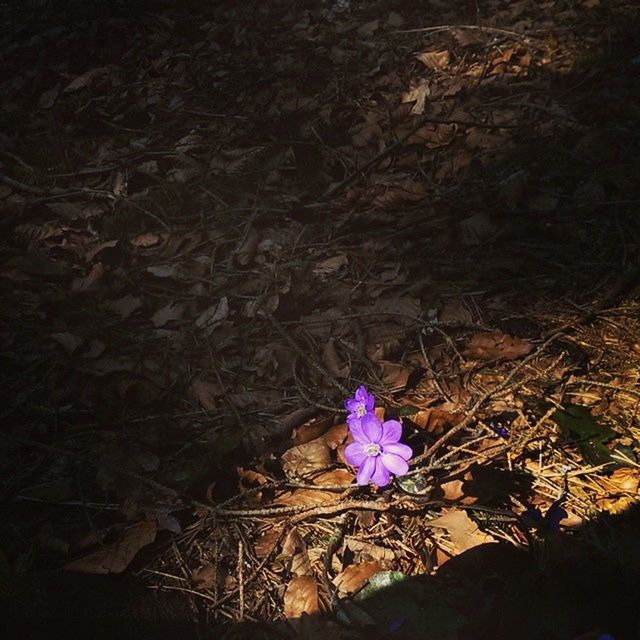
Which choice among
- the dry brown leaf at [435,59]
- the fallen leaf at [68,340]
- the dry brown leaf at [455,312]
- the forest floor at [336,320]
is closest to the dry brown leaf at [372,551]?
the forest floor at [336,320]

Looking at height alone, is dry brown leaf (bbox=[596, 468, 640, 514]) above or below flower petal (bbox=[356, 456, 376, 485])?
below

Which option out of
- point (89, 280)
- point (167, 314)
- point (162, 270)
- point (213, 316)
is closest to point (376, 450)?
point (213, 316)

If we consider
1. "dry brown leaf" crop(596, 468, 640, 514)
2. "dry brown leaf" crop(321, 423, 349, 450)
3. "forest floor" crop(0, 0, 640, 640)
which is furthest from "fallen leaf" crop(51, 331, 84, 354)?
"dry brown leaf" crop(596, 468, 640, 514)

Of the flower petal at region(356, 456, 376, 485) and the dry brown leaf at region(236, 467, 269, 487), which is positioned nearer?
the flower petal at region(356, 456, 376, 485)

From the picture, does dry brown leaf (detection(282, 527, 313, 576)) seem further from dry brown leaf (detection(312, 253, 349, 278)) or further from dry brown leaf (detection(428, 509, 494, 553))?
dry brown leaf (detection(312, 253, 349, 278))

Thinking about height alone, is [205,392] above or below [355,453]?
below

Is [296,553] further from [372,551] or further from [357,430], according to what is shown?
[357,430]
